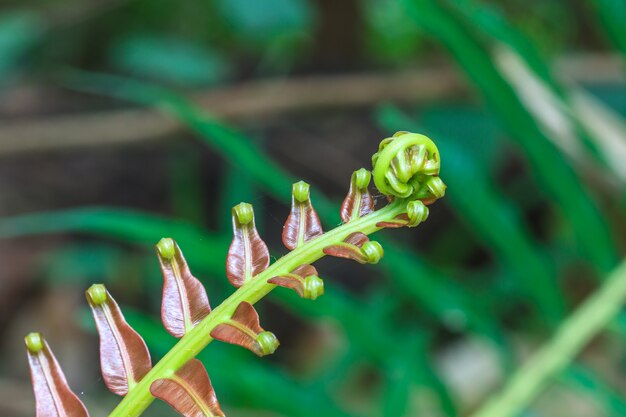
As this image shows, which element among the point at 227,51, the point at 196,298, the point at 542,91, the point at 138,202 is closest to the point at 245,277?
the point at 196,298

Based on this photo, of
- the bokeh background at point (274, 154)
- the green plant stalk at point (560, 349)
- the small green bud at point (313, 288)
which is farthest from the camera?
the bokeh background at point (274, 154)

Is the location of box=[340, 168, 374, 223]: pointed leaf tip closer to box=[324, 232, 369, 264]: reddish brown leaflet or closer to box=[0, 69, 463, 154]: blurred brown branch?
box=[324, 232, 369, 264]: reddish brown leaflet

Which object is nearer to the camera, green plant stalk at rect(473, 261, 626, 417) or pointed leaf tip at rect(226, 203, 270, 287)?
pointed leaf tip at rect(226, 203, 270, 287)

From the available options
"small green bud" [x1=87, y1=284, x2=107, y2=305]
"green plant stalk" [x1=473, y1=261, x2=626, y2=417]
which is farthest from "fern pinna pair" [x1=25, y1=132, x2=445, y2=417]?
"green plant stalk" [x1=473, y1=261, x2=626, y2=417]

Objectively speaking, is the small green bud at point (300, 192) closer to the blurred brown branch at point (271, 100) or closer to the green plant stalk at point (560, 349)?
the green plant stalk at point (560, 349)

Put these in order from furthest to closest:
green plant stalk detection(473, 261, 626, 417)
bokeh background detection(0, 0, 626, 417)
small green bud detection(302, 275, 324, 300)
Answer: bokeh background detection(0, 0, 626, 417), green plant stalk detection(473, 261, 626, 417), small green bud detection(302, 275, 324, 300)

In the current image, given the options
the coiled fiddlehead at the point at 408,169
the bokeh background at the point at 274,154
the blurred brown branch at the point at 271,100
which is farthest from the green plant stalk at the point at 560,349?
the blurred brown branch at the point at 271,100

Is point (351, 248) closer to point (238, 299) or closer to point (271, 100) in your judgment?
point (238, 299)
